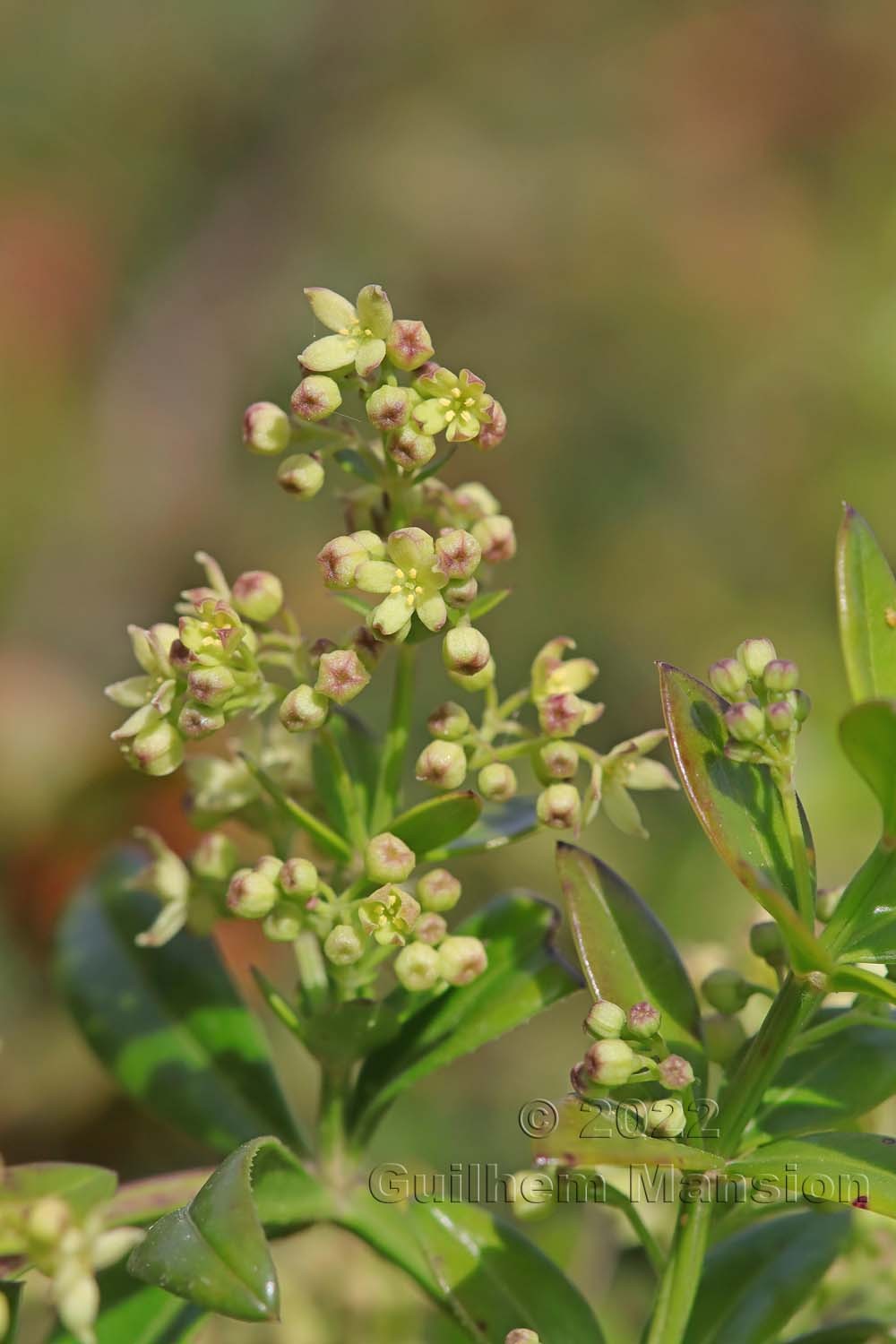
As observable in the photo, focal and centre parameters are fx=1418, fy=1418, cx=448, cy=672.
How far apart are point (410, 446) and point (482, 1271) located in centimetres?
72

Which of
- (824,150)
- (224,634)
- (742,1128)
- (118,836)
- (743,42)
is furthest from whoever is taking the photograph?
(743,42)

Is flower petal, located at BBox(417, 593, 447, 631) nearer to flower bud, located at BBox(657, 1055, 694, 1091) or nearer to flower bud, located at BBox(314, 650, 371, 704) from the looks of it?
flower bud, located at BBox(314, 650, 371, 704)

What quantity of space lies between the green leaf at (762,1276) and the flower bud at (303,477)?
79cm

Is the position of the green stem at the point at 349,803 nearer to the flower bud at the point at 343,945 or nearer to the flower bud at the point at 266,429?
the flower bud at the point at 343,945

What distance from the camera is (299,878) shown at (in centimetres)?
120

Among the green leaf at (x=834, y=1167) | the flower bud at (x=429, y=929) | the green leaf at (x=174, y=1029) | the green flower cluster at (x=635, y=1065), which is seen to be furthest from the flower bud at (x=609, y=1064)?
the green leaf at (x=174, y=1029)

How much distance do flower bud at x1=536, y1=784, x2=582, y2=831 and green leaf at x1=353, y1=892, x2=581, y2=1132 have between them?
20 cm

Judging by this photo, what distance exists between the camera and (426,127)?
20.5ft

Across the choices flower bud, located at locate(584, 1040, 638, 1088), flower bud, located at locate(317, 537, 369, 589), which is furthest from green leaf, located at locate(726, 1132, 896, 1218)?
flower bud, located at locate(317, 537, 369, 589)

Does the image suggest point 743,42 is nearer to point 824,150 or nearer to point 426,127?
point 824,150

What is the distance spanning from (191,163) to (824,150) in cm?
275

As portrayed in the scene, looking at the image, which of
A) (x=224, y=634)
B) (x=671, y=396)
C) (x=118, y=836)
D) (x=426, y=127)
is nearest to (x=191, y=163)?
(x=426, y=127)

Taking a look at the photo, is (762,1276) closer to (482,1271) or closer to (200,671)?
(482,1271)

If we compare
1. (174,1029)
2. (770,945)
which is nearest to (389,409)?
(770,945)
